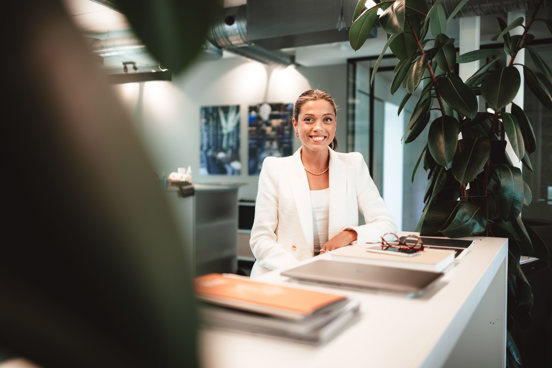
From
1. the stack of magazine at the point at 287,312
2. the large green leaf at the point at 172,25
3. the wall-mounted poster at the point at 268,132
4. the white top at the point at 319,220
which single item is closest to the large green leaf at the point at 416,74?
the white top at the point at 319,220

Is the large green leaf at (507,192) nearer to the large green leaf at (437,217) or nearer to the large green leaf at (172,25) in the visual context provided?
the large green leaf at (437,217)

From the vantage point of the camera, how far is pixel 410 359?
604mm

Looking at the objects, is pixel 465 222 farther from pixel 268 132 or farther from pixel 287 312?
pixel 268 132

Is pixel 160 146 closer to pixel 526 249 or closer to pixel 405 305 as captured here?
pixel 405 305

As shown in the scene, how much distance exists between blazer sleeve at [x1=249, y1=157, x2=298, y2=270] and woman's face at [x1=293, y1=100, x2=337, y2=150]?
231 mm

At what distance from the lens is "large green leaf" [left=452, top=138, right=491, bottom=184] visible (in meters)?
1.94

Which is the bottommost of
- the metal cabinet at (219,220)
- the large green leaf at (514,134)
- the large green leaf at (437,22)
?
the metal cabinet at (219,220)

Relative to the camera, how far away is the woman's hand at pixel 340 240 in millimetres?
2039

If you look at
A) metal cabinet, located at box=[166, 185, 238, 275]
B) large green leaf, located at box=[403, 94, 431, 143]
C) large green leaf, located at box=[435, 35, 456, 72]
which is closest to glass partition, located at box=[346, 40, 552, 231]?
→ metal cabinet, located at box=[166, 185, 238, 275]

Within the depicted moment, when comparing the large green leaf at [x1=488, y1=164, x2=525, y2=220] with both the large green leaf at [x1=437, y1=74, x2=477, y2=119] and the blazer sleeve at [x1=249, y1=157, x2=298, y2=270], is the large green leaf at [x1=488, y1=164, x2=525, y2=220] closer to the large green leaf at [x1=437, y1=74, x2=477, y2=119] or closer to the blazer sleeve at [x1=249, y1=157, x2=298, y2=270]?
the large green leaf at [x1=437, y1=74, x2=477, y2=119]

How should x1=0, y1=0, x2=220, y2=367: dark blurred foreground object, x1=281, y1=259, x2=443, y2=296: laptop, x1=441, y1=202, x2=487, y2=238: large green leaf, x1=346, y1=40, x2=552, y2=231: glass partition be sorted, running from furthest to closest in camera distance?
1. x1=346, y1=40, x2=552, y2=231: glass partition
2. x1=441, y1=202, x2=487, y2=238: large green leaf
3. x1=281, y1=259, x2=443, y2=296: laptop
4. x1=0, y1=0, x2=220, y2=367: dark blurred foreground object

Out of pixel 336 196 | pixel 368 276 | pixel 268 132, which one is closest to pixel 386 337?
pixel 368 276

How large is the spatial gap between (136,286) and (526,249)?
7.80 ft

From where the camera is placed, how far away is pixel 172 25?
12cm
